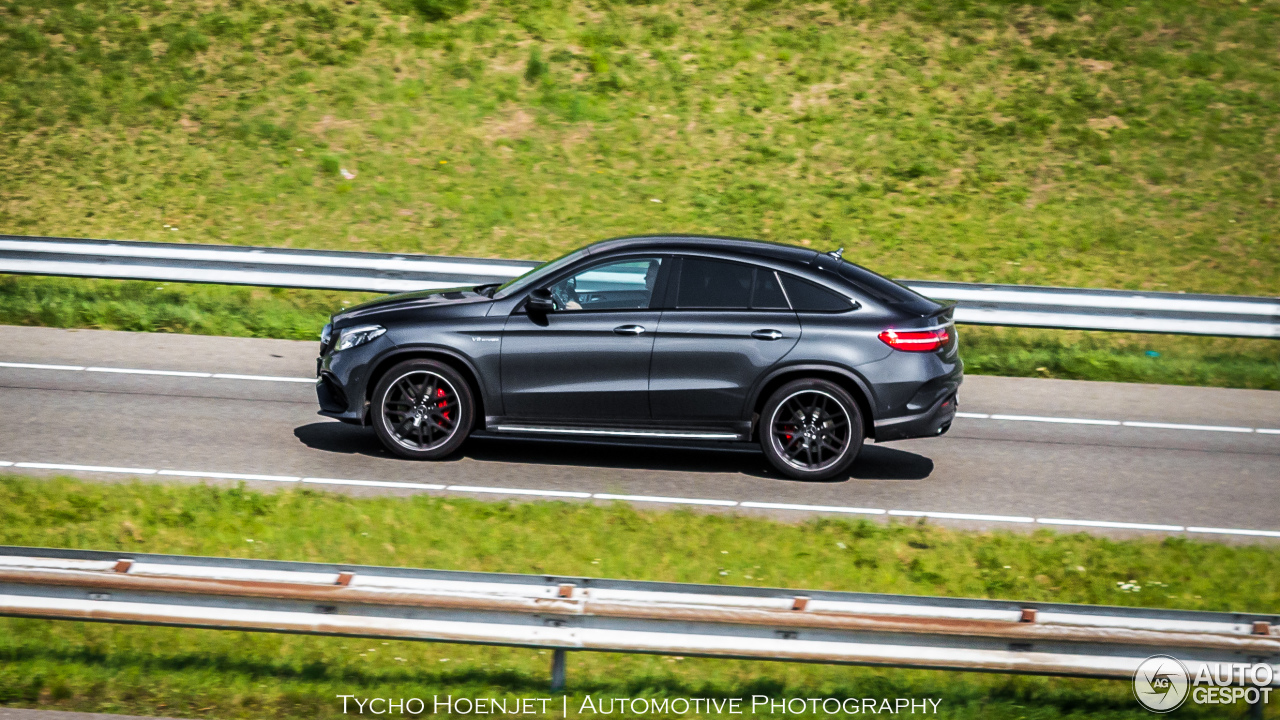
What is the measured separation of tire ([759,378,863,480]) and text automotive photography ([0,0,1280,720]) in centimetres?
3

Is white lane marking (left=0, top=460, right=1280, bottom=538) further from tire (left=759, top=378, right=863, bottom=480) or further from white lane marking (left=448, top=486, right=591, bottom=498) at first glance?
tire (left=759, top=378, right=863, bottom=480)

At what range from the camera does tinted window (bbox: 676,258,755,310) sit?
30.7ft

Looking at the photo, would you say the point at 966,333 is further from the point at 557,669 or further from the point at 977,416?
the point at 557,669

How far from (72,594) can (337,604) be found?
110cm

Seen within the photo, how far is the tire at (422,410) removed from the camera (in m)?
9.38

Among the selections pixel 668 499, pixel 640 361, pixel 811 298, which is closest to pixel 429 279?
pixel 640 361

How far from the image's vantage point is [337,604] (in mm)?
5258

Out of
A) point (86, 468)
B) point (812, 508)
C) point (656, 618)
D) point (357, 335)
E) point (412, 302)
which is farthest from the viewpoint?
point (412, 302)

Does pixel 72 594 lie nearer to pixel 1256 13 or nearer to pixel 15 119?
pixel 15 119

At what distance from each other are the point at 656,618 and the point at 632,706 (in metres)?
0.59

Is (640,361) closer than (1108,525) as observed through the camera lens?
No

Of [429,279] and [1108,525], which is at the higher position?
[429,279]

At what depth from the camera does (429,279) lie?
44.4ft

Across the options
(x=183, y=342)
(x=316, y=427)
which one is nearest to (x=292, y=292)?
(x=183, y=342)
